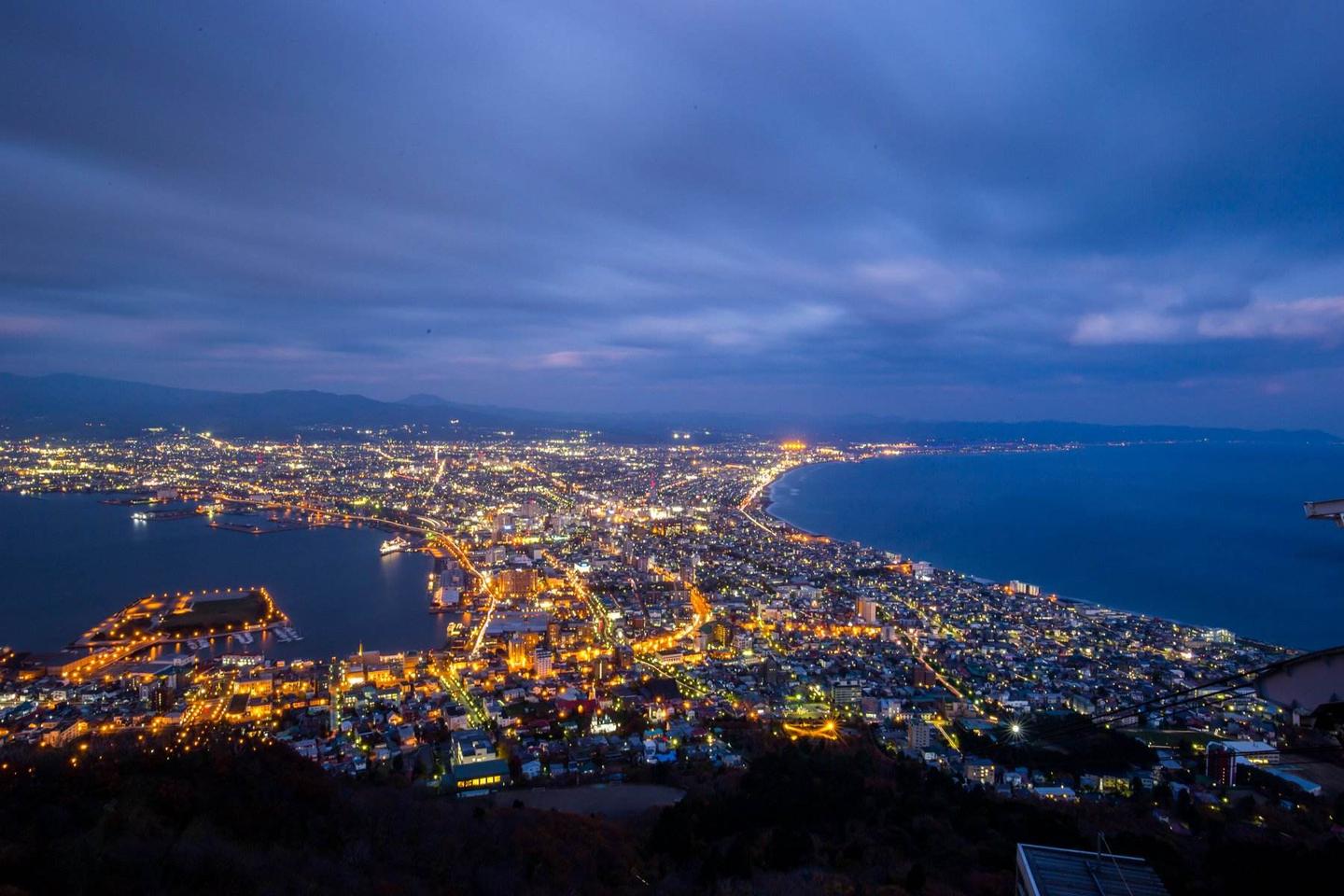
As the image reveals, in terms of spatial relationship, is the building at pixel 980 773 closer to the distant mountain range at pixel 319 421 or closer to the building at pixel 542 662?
the building at pixel 542 662

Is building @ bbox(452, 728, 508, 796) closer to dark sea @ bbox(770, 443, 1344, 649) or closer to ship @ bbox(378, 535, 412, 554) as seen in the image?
ship @ bbox(378, 535, 412, 554)

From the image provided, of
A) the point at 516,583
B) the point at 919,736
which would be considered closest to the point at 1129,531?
the point at 919,736

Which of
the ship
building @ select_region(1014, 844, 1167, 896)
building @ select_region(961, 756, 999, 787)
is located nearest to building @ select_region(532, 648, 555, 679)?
building @ select_region(961, 756, 999, 787)

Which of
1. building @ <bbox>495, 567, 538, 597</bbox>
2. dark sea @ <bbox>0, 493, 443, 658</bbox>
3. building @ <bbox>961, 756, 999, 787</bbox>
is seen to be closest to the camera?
building @ <bbox>961, 756, 999, 787</bbox>

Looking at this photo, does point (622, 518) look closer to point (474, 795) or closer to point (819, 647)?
point (819, 647)

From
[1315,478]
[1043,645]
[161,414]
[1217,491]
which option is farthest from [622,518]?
[161,414]

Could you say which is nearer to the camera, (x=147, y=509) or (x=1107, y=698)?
(x=1107, y=698)
